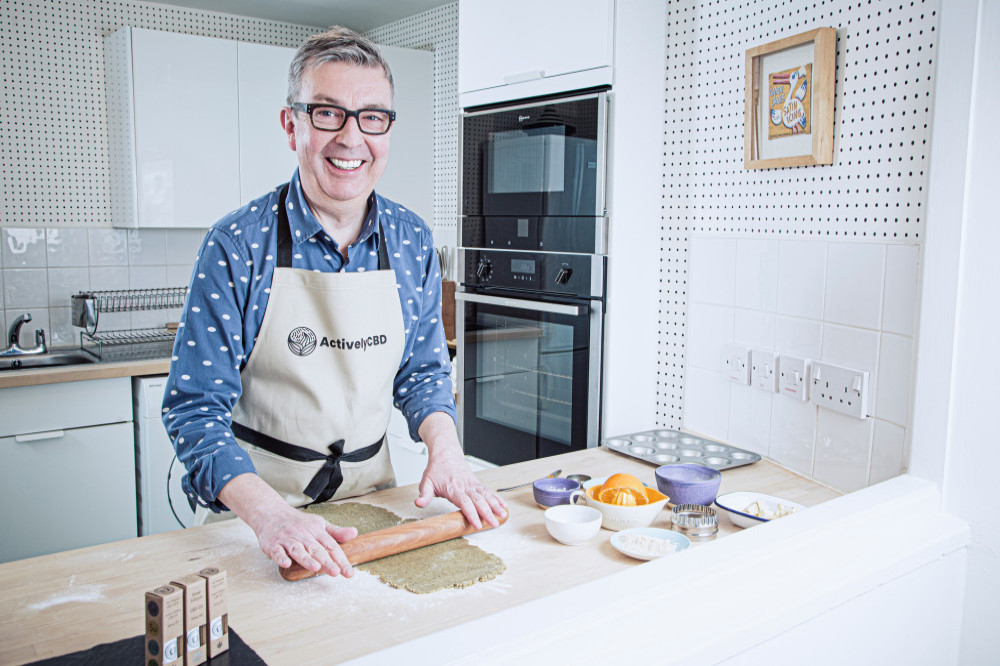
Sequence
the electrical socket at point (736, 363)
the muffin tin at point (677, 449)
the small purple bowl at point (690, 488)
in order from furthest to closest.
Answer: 1. the electrical socket at point (736, 363)
2. the muffin tin at point (677, 449)
3. the small purple bowl at point (690, 488)

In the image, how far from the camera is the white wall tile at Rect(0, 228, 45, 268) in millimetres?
3307

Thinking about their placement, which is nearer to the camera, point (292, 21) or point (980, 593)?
point (980, 593)

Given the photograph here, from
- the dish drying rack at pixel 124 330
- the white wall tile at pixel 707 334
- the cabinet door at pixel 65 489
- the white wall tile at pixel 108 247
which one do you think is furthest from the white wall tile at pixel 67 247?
the white wall tile at pixel 707 334

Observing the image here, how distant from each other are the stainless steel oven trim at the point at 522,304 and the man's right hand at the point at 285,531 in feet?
3.72

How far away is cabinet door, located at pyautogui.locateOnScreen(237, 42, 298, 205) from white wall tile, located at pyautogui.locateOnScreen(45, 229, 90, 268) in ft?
2.37

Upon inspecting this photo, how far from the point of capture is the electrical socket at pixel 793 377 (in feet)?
5.92

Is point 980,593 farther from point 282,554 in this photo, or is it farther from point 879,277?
point 282,554

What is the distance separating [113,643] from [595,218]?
5.10 feet

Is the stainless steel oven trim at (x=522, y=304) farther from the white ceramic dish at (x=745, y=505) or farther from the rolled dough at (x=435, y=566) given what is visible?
the rolled dough at (x=435, y=566)

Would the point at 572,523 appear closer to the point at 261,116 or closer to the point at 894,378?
the point at 894,378

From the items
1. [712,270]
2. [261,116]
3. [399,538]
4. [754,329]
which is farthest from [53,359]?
[754,329]

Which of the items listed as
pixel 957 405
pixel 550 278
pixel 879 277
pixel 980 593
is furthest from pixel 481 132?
pixel 980 593

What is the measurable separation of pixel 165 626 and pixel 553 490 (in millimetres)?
828

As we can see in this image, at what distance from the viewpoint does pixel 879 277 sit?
1.61 m
